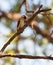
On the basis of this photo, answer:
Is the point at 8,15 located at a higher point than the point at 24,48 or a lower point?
higher

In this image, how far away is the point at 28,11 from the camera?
1.01 m

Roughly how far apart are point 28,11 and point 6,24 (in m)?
2.29

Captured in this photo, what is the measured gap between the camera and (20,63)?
142 cm

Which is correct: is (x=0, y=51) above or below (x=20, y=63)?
above

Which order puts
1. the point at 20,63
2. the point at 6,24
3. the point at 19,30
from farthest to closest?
the point at 6,24 < the point at 20,63 < the point at 19,30

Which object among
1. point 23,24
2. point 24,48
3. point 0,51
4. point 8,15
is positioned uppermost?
point 23,24

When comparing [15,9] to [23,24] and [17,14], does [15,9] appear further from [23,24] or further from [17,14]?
[23,24]

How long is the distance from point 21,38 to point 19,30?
1883mm

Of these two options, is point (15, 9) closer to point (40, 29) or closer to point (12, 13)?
point (12, 13)

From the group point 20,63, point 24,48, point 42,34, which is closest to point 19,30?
point 20,63

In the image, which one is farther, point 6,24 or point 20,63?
point 6,24

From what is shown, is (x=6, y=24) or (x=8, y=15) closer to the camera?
(x=8, y=15)

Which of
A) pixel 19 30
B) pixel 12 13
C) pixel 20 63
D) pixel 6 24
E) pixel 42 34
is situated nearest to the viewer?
pixel 19 30

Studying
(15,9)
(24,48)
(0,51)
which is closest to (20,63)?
(0,51)
